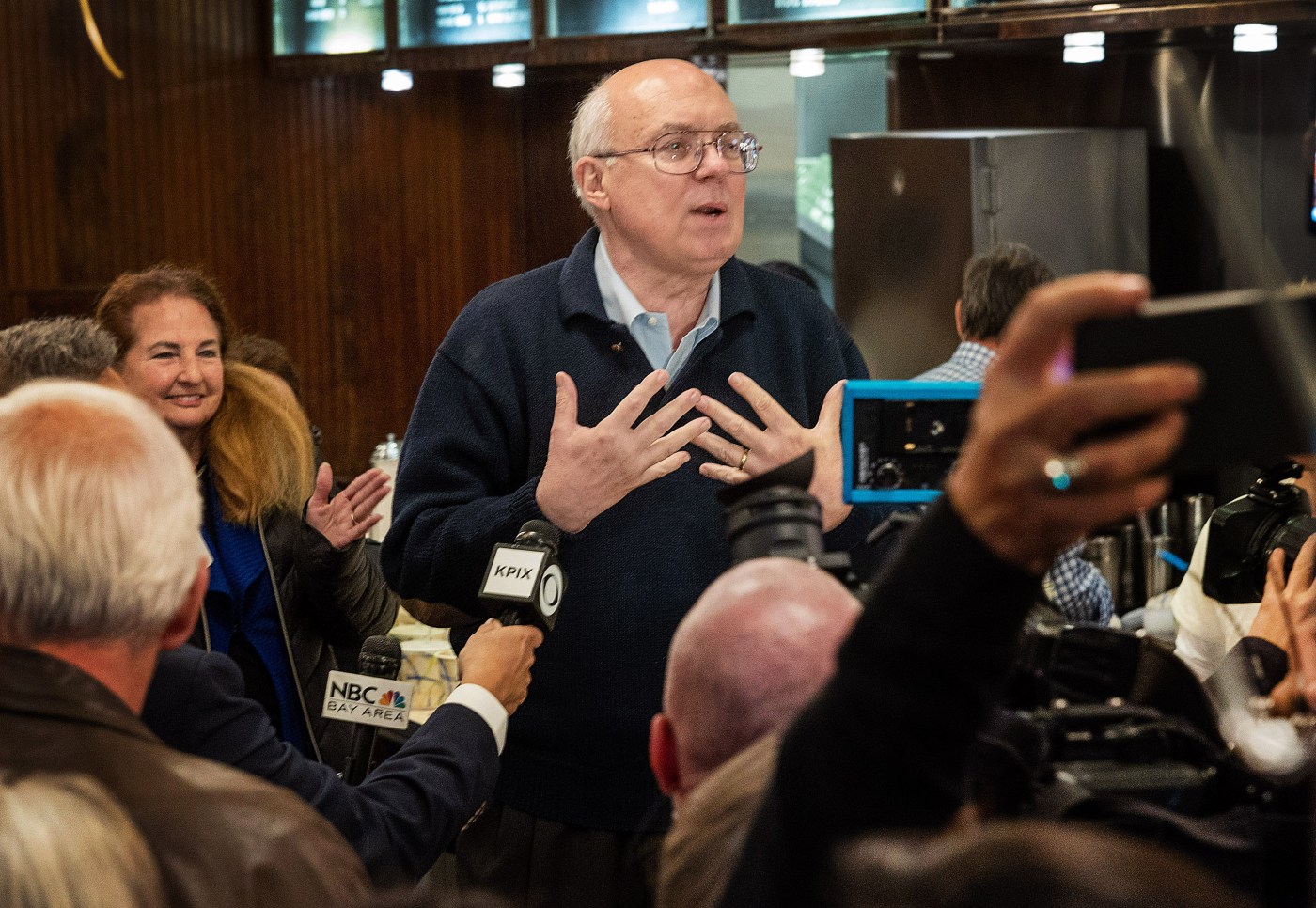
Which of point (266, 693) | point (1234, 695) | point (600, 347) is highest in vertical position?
point (600, 347)

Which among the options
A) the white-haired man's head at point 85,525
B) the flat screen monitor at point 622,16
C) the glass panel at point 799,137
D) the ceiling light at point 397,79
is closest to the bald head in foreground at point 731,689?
the white-haired man's head at point 85,525

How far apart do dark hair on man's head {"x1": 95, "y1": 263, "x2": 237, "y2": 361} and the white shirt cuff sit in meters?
1.34

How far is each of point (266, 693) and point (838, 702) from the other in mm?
1768

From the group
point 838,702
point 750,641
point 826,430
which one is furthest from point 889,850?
point 826,430

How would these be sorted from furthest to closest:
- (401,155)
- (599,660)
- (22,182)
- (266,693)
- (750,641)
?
(401,155), (22,182), (266,693), (599,660), (750,641)

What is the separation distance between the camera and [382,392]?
19.3 ft

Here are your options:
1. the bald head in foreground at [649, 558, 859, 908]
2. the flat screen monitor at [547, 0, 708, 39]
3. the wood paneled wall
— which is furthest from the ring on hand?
the wood paneled wall

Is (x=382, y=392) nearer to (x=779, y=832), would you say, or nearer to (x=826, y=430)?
(x=826, y=430)

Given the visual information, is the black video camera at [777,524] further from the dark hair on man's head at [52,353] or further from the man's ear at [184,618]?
the dark hair on man's head at [52,353]

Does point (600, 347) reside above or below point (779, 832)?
above

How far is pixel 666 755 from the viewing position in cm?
113

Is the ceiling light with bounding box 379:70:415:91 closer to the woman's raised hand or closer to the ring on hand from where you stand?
the woman's raised hand

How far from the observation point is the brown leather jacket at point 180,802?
101cm

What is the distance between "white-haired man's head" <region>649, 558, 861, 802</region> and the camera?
1.04 m
